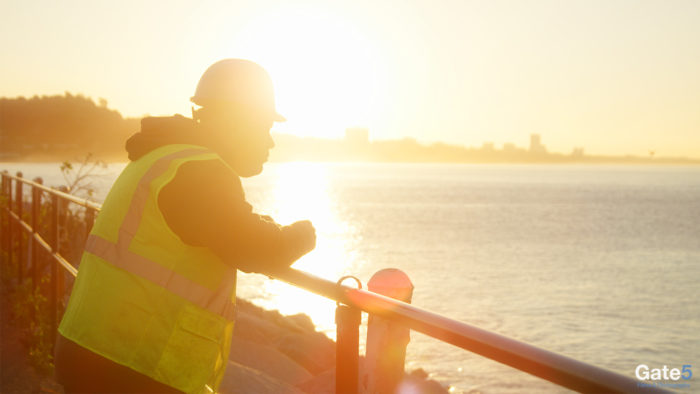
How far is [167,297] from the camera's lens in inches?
84.6

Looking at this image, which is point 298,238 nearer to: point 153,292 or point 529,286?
point 153,292

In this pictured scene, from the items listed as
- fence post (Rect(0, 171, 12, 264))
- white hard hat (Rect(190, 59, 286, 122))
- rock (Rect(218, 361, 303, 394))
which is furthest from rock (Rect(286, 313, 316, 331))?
white hard hat (Rect(190, 59, 286, 122))

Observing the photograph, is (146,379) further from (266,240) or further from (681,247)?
(681,247)

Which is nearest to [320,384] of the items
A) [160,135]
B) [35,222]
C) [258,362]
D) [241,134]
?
[258,362]

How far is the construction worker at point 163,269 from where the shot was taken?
84.7 inches

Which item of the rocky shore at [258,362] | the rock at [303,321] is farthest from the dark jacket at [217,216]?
the rock at [303,321]

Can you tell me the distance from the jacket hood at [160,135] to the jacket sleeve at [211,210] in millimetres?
275

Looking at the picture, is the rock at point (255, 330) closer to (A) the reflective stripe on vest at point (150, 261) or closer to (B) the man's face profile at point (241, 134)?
(B) the man's face profile at point (241, 134)

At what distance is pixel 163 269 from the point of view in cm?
216

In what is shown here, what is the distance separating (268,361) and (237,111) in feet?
20.6

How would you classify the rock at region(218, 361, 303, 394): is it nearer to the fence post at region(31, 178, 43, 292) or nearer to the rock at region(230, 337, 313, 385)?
the rock at region(230, 337, 313, 385)

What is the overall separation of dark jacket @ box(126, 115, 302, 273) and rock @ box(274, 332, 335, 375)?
6892 millimetres

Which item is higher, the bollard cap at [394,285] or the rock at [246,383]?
the bollard cap at [394,285]

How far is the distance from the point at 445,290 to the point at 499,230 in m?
34.3
